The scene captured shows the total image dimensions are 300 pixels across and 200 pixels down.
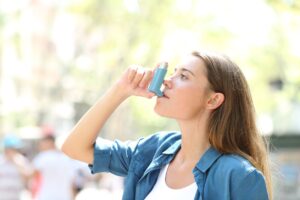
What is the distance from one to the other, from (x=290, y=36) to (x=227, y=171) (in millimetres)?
11809

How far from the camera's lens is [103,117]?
286 cm

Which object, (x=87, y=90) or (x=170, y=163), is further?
(x=87, y=90)

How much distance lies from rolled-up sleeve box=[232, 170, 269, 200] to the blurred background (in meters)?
6.60

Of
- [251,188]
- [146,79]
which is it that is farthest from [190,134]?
[251,188]

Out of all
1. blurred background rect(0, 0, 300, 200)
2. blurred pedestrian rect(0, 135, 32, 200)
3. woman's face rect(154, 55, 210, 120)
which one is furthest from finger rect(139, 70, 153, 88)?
blurred background rect(0, 0, 300, 200)

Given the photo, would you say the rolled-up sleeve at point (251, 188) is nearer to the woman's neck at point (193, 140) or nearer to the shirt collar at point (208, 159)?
the shirt collar at point (208, 159)

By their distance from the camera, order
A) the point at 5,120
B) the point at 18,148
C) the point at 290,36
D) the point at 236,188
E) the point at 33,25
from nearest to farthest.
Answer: the point at 236,188 → the point at 18,148 → the point at 290,36 → the point at 33,25 → the point at 5,120

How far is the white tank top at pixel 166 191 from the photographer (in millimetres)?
2544

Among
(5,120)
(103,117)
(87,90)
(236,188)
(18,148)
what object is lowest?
(5,120)

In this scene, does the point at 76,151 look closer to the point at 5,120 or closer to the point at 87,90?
the point at 87,90

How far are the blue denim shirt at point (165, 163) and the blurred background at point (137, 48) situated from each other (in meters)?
6.13

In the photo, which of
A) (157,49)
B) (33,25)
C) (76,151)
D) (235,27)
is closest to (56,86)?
Result: (33,25)

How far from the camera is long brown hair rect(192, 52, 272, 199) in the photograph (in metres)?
2.65

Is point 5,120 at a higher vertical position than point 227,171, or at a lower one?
lower
